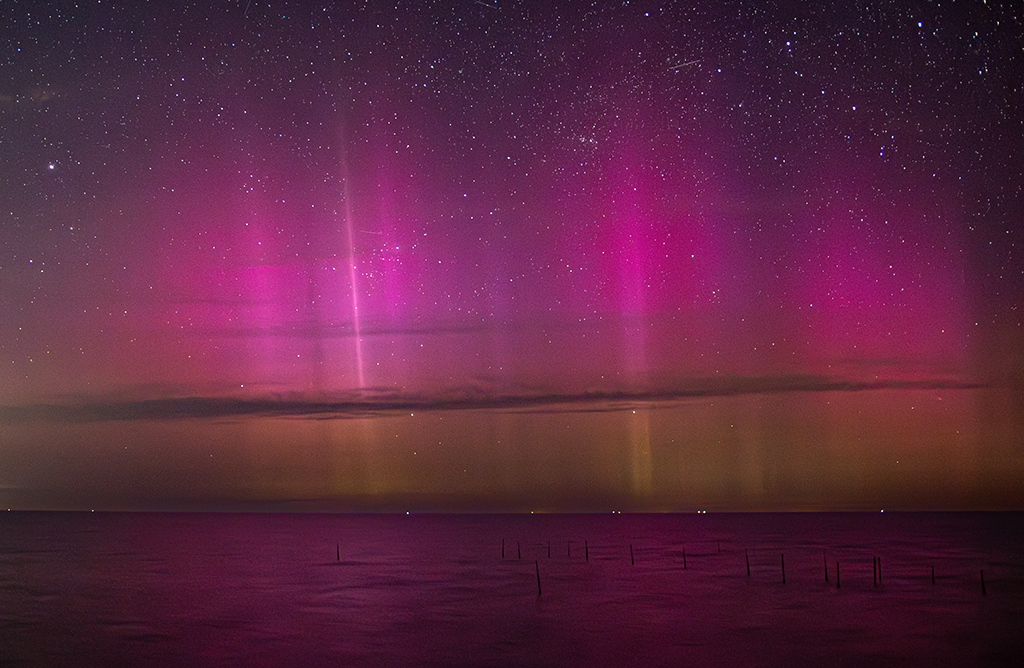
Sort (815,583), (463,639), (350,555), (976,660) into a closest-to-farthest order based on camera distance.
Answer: (976,660)
(463,639)
(815,583)
(350,555)

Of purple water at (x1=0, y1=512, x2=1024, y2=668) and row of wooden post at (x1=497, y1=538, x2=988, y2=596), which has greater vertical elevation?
purple water at (x1=0, y1=512, x2=1024, y2=668)

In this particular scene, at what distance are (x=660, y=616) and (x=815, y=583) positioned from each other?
1121cm

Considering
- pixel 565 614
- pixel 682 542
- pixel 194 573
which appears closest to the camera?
pixel 565 614

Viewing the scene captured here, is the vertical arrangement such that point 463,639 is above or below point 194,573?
above

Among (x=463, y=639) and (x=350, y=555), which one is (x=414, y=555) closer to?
(x=350, y=555)

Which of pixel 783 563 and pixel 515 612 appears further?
pixel 783 563

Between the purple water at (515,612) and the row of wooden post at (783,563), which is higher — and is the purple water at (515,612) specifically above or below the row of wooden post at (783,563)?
above

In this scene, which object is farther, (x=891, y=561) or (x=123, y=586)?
(x=891, y=561)

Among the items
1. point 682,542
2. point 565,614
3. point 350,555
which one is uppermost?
point 565,614

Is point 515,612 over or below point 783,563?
over

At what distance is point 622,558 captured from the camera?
2130 inches

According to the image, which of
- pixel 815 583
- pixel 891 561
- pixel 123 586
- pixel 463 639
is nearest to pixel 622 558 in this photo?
pixel 891 561

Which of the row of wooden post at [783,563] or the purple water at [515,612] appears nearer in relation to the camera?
the purple water at [515,612]

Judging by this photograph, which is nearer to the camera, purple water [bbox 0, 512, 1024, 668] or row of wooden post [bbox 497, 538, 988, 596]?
purple water [bbox 0, 512, 1024, 668]
